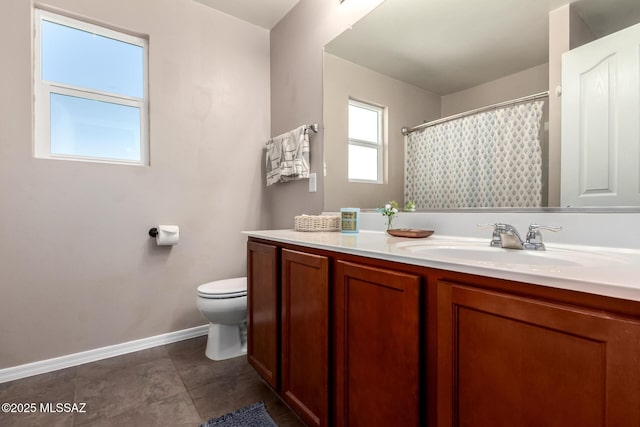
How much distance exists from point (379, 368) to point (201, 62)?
2.48 m

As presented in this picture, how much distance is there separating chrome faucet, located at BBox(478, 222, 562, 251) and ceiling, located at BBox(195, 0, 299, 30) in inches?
91.3

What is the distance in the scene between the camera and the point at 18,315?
70.7 inches

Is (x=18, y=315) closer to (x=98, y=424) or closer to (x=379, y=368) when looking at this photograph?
(x=98, y=424)

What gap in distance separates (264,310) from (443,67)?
1471mm

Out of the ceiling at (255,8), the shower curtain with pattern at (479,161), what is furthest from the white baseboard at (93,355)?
the ceiling at (255,8)

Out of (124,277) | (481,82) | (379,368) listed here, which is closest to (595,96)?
(481,82)

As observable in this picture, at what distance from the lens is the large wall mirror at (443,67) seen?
1.08 meters

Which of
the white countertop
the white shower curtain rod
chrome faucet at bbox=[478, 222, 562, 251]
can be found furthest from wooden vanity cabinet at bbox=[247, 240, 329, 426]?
the white shower curtain rod

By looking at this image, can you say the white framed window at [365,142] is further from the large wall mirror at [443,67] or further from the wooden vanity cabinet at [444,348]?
the wooden vanity cabinet at [444,348]

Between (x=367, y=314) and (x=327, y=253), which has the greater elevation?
(x=327, y=253)

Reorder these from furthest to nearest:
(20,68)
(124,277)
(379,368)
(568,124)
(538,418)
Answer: (124,277) → (20,68) → (568,124) → (379,368) → (538,418)

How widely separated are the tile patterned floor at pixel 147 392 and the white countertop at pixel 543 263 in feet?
3.04

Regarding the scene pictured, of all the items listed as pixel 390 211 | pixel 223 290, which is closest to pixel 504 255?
pixel 390 211

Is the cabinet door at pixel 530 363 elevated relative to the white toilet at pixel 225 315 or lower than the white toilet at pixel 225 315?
elevated
